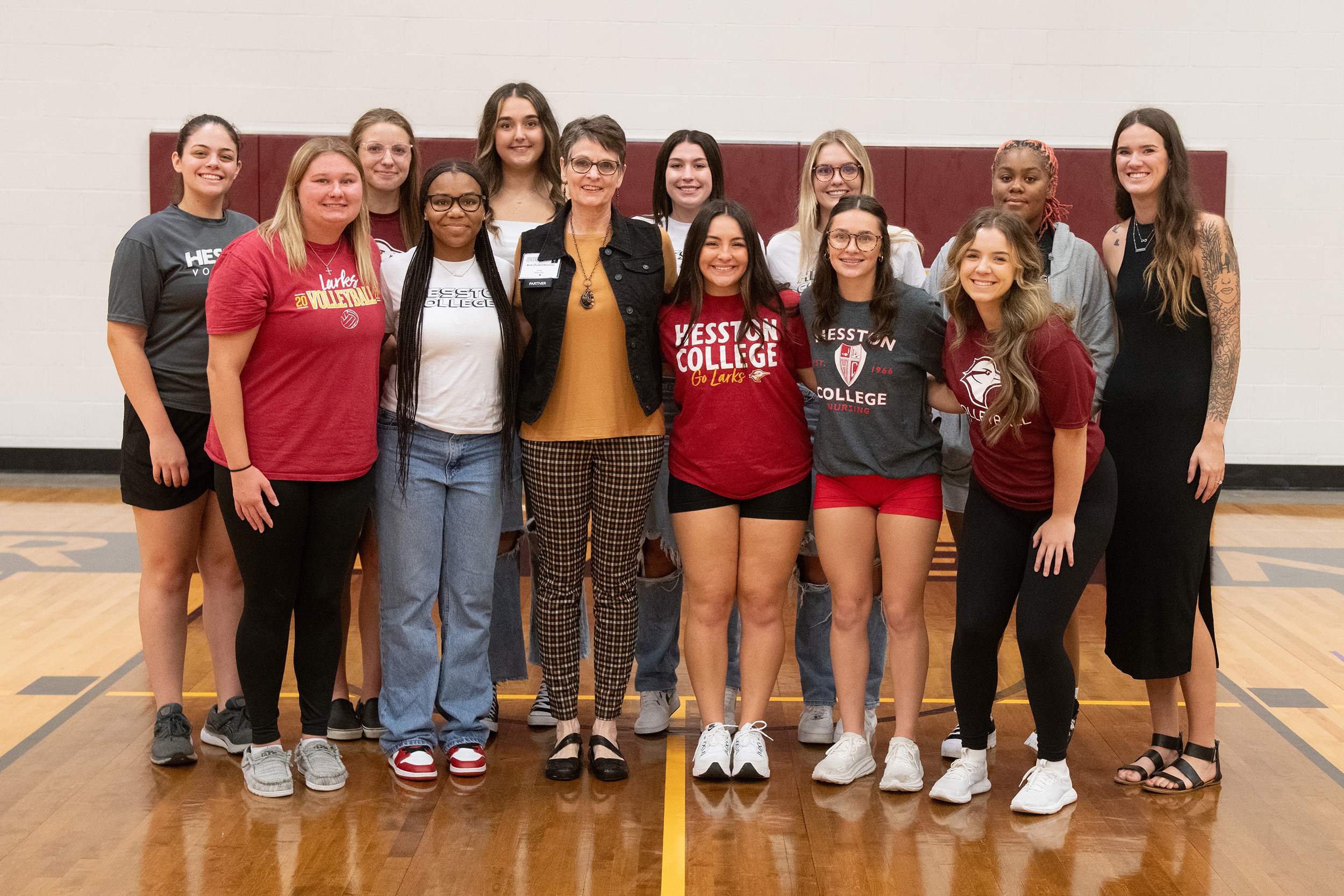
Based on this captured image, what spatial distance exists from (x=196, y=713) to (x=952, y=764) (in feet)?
7.15

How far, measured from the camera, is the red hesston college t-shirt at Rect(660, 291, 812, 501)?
2.76m

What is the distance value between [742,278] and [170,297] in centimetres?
144

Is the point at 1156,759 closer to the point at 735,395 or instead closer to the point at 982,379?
the point at 982,379

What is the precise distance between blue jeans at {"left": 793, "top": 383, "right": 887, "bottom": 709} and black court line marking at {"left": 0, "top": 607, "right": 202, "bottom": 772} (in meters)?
1.88

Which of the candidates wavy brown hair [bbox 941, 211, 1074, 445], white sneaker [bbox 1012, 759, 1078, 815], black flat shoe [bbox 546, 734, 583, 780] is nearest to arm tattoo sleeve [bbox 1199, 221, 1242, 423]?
wavy brown hair [bbox 941, 211, 1074, 445]

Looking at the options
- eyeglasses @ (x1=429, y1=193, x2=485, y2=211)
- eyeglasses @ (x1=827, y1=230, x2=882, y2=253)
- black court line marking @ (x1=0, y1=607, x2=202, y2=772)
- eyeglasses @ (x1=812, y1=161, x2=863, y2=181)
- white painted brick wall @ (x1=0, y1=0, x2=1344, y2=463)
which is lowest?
black court line marking @ (x1=0, y1=607, x2=202, y2=772)

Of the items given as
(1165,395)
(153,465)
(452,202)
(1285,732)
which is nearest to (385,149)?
(452,202)

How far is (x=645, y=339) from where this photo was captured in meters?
2.76

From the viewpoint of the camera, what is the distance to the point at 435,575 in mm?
2852

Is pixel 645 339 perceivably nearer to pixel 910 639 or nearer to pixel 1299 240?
pixel 910 639

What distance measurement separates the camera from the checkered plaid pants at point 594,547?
2801 millimetres

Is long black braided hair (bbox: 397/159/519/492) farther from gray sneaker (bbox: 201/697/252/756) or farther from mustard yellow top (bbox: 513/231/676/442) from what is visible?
gray sneaker (bbox: 201/697/252/756)

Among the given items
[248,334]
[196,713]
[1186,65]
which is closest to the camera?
[248,334]

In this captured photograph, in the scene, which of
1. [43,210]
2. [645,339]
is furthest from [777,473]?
[43,210]
